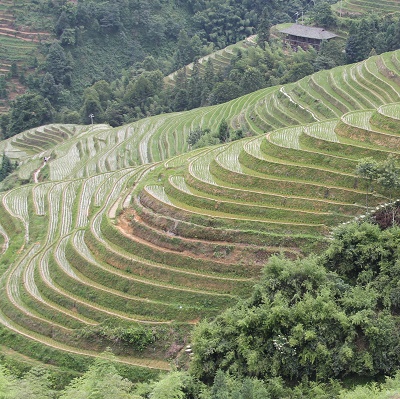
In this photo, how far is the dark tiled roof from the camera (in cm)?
5034

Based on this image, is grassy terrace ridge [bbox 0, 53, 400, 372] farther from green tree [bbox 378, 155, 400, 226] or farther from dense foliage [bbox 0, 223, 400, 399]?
dense foliage [bbox 0, 223, 400, 399]

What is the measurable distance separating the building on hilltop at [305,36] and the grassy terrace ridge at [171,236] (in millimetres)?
31410

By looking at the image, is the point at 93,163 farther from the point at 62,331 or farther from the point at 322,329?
the point at 322,329

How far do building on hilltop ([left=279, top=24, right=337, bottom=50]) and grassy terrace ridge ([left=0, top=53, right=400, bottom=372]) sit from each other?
3141 centimetres

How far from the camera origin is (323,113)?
30.4 meters

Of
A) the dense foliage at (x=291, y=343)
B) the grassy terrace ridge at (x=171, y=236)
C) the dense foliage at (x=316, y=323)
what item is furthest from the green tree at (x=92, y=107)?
the dense foliage at (x=316, y=323)

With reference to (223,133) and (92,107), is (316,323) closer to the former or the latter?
(223,133)

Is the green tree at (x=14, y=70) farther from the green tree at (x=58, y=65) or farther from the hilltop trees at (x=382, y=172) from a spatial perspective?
the hilltop trees at (x=382, y=172)

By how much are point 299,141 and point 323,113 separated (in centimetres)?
1050

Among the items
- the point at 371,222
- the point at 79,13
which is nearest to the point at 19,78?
the point at 79,13

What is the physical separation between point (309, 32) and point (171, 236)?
40.0m

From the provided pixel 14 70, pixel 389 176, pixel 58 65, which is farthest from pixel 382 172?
pixel 14 70

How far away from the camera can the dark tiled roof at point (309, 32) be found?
5034 centimetres

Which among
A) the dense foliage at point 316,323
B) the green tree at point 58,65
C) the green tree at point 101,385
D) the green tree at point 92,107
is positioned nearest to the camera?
the green tree at point 101,385
